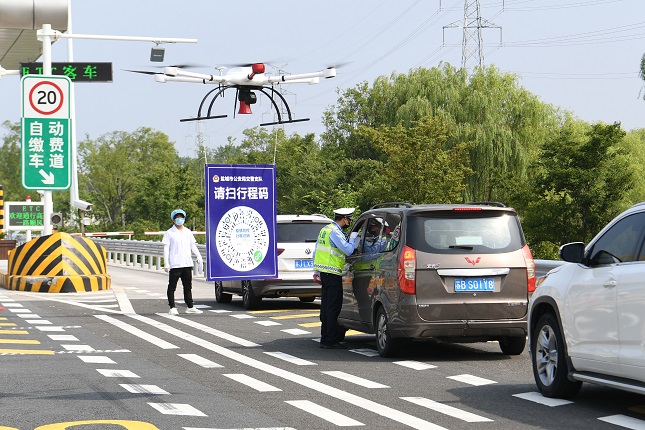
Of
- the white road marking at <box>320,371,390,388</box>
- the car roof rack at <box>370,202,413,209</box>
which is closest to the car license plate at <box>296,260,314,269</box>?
the car roof rack at <box>370,202,413,209</box>

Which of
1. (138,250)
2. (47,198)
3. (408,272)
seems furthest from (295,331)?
(138,250)

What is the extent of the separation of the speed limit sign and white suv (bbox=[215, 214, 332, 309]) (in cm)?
919

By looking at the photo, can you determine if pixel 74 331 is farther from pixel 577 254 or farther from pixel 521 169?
pixel 521 169

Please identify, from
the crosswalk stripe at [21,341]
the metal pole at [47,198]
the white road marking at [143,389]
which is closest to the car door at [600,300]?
the white road marking at [143,389]

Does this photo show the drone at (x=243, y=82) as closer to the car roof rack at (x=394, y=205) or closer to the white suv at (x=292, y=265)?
the white suv at (x=292, y=265)

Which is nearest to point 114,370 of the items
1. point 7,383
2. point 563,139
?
point 7,383

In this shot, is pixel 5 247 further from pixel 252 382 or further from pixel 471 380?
pixel 471 380

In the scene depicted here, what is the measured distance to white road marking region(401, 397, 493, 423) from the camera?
8.99 meters

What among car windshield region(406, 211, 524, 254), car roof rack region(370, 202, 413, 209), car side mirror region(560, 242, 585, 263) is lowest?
car side mirror region(560, 242, 585, 263)

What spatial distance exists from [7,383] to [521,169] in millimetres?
50087

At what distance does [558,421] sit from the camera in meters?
8.89

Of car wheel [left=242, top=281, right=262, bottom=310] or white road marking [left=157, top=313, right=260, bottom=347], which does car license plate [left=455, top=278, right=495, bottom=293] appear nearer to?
white road marking [left=157, top=313, right=260, bottom=347]

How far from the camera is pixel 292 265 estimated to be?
21.3 meters

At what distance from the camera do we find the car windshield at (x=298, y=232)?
21641mm
